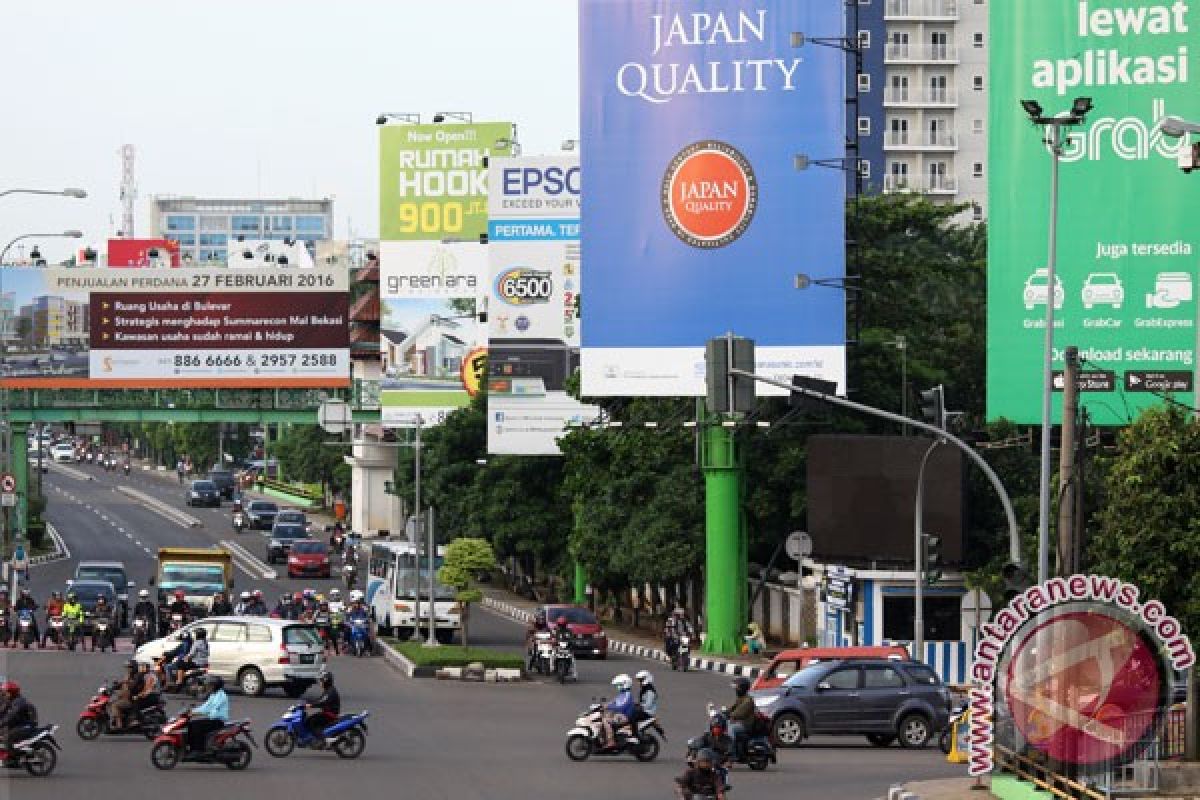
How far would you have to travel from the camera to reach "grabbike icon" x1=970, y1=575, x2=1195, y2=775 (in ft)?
74.8

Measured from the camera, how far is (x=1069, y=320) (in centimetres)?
4509

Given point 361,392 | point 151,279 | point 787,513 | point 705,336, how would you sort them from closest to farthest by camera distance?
point 705,336, point 787,513, point 151,279, point 361,392

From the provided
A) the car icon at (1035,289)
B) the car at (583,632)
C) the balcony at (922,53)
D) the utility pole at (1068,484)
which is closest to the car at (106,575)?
the car at (583,632)

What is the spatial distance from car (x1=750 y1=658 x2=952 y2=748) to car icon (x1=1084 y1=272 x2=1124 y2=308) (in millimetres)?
13075

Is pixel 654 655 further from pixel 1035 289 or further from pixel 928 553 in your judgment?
pixel 928 553

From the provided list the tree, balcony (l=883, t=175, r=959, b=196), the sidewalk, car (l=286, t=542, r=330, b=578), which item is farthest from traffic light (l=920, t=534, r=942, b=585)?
balcony (l=883, t=175, r=959, b=196)

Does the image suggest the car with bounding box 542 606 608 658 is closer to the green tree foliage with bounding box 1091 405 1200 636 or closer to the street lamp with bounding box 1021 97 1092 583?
the street lamp with bounding box 1021 97 1092 583

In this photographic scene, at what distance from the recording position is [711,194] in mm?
49375

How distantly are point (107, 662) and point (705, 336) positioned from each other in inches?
531

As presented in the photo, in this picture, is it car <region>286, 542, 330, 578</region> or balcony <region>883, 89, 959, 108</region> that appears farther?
balcony <region>883, 89, 959, 108</region>

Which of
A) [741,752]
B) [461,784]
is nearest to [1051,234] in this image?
[741,752]

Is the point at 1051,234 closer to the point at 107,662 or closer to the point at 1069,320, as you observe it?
the point at 1069,320

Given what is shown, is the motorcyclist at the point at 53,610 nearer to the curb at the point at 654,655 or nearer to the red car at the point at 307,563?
the curb at the point at 654,655

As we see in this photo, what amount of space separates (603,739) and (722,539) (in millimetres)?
22355
